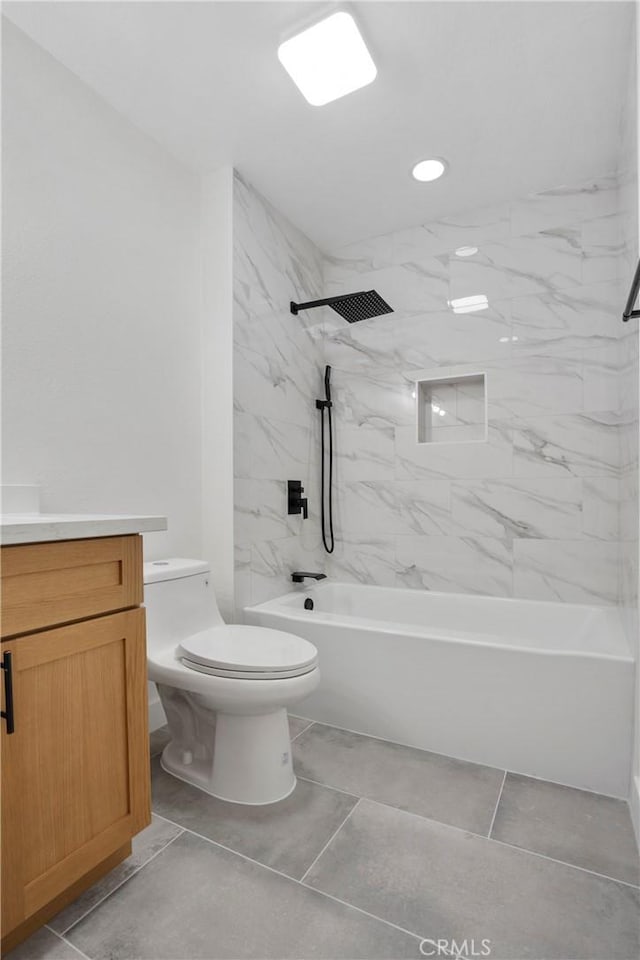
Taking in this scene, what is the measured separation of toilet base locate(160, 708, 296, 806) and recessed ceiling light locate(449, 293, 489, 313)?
2188mm

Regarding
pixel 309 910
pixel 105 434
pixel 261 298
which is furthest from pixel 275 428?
pixel 309 910

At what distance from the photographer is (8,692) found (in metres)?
0.96

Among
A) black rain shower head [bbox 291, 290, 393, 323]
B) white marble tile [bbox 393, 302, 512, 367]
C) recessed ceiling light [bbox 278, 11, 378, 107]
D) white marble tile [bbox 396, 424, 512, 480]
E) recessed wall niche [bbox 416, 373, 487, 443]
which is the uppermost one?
recessed ceiling light [bbox 278, 11, 378, 107]

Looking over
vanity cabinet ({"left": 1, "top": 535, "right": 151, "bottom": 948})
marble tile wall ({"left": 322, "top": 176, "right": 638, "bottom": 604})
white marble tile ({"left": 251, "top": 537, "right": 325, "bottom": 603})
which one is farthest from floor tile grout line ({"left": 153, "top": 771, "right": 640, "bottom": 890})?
marble tile wall ({"left": 322, "top": 176, "right": 638, "bottom": 604})

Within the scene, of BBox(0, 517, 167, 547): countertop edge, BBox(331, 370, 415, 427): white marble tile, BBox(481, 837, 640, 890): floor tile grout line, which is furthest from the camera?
BBox(331, 370, 415, 427): white marble tile

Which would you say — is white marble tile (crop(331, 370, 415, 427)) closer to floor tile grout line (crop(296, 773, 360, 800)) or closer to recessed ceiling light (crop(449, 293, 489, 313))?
recessed ceiling light (crop(449, 293, 489, 313))

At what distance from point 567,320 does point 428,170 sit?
990 millimetres

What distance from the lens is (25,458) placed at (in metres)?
1.61

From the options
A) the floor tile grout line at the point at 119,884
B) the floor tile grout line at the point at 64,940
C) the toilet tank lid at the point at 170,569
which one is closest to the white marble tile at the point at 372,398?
the toilet tank lid at the point at 170,569

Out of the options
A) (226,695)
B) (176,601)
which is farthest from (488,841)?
(176,601)

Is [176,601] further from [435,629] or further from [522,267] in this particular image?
[522,267]

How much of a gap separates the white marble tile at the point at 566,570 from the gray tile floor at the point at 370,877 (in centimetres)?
98

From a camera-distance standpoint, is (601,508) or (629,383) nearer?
(629,383)

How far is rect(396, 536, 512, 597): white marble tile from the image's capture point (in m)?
2.58
